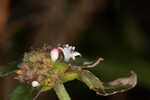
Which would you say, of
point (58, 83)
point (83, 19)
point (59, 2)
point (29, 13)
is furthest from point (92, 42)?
point (58, 83)

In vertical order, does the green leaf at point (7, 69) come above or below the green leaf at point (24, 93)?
above

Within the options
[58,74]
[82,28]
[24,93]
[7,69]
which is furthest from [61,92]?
[82,28]

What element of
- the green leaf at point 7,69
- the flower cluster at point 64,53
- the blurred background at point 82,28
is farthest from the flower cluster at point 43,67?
the blurred background at point 82,28

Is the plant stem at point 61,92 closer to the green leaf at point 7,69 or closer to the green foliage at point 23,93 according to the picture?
the green foliage at point 23,93

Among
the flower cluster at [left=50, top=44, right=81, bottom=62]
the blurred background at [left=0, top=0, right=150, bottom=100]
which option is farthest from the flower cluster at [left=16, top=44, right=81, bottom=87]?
the blurred background at [left=0, top=0, right=150, bottom=100]

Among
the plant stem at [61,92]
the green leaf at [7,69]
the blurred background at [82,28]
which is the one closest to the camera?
the plant stem at [61,92]

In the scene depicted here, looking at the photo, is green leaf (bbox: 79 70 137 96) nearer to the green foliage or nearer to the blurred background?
the green foliage

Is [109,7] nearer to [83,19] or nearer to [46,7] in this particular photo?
[83,19]
